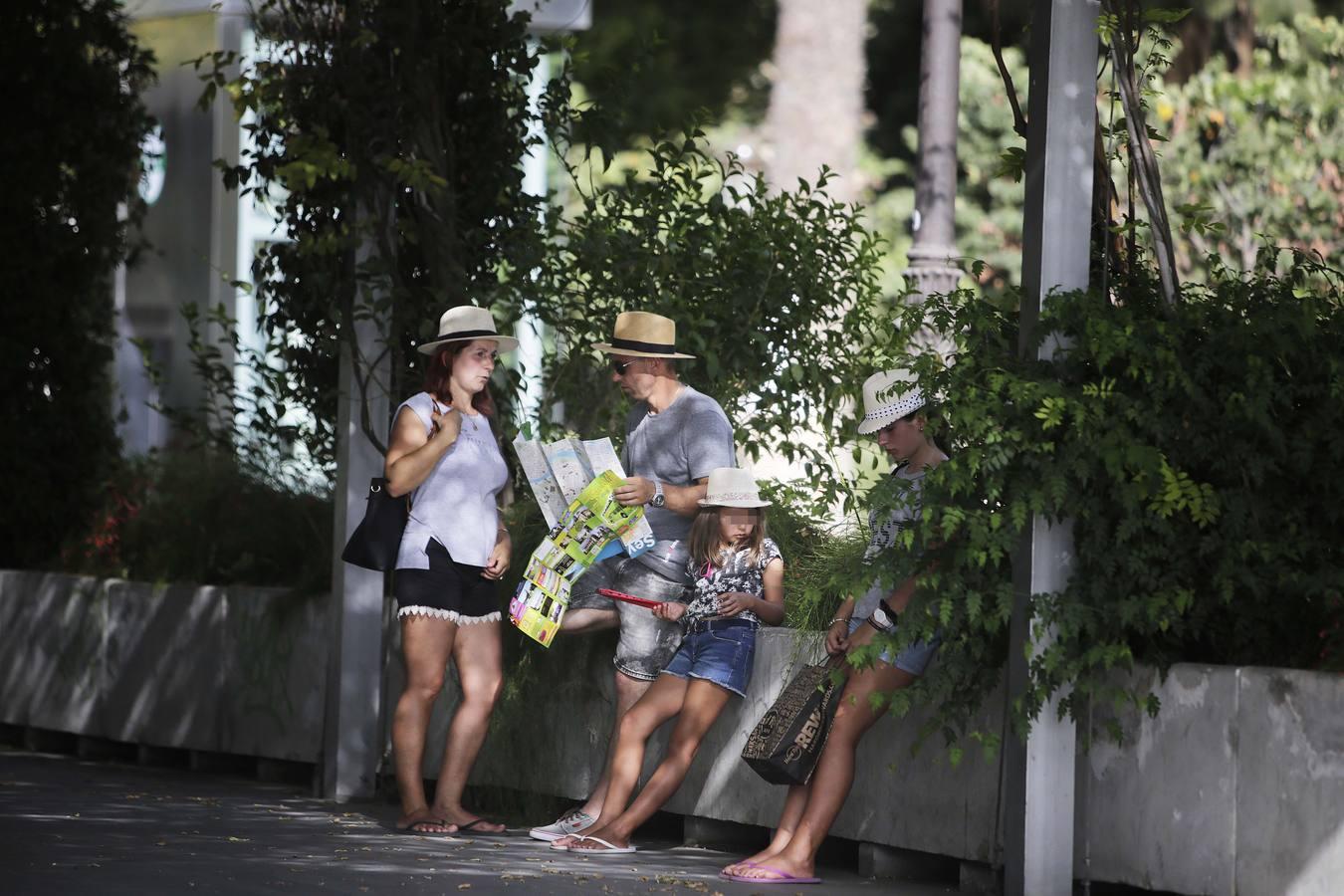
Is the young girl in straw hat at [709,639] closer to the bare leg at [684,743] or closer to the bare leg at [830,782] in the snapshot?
the bare leg at [684,743]

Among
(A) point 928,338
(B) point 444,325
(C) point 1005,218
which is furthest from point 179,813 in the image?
(C) point 1005,218

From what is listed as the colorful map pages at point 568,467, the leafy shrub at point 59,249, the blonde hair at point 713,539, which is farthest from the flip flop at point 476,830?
the leafy shrub at point 59,249

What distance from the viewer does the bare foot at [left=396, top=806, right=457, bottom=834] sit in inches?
347

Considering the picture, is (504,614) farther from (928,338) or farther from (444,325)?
(928,338)

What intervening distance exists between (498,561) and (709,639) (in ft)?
3.50

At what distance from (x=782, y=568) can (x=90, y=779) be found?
14.0 feet

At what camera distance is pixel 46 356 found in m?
13.5

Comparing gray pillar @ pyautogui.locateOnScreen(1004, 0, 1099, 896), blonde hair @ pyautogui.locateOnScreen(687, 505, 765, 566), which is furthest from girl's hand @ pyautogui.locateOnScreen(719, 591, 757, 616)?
gray pillar @ pyautogui.locateOnScreen(1004, 0, 1099, 896)

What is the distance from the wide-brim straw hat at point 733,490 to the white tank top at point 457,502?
1.12m

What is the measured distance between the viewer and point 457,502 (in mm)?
8836

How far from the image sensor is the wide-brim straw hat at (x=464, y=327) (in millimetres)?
8891

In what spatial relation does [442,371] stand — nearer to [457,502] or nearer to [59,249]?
[457,502]

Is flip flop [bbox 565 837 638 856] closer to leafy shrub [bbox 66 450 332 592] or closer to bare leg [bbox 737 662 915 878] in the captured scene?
bare leg [bbox 737 662 915 878]

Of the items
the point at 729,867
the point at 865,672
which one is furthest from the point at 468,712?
the point at 865,672
